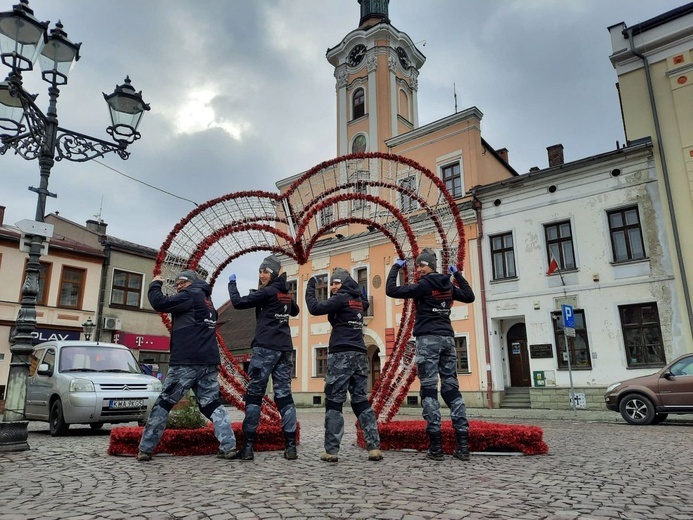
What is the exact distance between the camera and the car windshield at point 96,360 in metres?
10.2

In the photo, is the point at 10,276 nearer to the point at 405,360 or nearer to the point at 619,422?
the point at 405,360

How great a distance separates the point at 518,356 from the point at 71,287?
66.8 feet

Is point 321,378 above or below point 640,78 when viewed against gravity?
below

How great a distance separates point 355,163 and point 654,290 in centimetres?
1275

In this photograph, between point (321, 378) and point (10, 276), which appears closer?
point (10, 276)

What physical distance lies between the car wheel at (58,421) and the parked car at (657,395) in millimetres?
11768

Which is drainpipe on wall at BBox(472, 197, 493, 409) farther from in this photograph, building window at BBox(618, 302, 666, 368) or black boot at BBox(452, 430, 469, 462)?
black boot at BBox(452, 430, 469, 462)

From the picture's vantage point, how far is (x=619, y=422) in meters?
12.4

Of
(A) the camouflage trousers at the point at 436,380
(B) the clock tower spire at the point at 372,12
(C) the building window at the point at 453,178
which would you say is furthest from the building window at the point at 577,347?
(B) the clock tower spire at the point at 372,12

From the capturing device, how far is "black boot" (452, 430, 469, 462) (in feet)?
18.6

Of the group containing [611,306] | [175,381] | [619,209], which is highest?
[619,209]

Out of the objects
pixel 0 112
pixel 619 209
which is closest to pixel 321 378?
pixel 619 209

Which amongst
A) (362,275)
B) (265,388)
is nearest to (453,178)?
(362,275)

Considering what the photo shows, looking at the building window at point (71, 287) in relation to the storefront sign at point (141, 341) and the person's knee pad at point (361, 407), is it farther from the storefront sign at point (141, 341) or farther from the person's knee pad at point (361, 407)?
the person's knee pad at point (361, 407)
